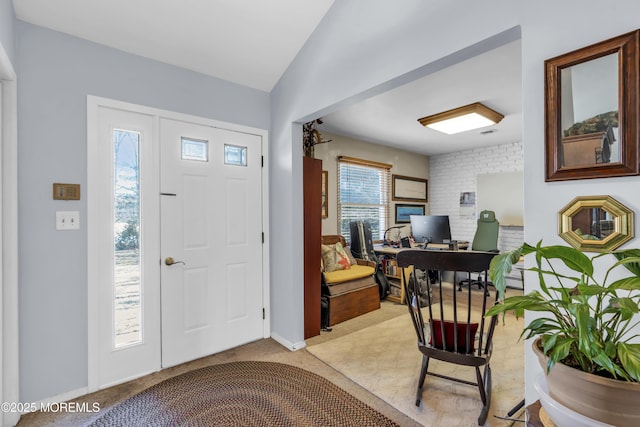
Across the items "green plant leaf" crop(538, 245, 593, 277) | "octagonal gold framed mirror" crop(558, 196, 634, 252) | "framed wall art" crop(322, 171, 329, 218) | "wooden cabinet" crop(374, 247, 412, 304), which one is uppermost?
"framed wall art" crop(322, 171, 329, 218)

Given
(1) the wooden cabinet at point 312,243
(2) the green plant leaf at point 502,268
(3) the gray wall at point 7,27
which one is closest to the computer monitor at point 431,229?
(1) the wooden cabinet at point 312,243

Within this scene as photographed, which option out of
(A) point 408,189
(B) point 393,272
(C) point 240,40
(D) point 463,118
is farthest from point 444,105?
(A) point 408,189

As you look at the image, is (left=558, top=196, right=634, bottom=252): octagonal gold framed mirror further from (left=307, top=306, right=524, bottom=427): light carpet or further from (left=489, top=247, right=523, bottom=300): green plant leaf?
(left=307, top=306, right=524, bottom=427): light carpet

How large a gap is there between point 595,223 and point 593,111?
0.43 m

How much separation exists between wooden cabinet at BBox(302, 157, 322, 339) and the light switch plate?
179cm

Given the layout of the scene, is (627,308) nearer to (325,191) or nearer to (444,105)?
(444,105)

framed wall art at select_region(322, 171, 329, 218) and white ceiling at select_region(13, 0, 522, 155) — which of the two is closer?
white ceiling at select_region(13, 0, 522, 155)

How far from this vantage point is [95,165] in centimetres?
221

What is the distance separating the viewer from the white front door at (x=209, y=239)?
254 cm

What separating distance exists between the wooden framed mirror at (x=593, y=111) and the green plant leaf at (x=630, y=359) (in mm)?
756

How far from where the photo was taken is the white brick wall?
5.14 metres

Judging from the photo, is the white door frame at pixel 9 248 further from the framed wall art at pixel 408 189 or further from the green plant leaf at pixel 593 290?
the framed wall art at pixel 408 189

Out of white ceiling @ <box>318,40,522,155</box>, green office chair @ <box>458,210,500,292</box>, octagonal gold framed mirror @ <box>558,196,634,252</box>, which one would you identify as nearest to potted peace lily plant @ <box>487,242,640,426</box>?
octagonal gold framed mirror @ <box>558,196,634,252</box>

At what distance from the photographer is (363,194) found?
5.00m
